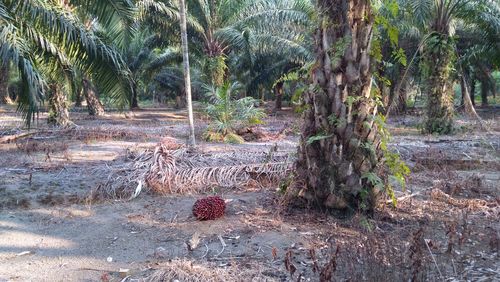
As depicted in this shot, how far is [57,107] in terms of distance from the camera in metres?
14.6

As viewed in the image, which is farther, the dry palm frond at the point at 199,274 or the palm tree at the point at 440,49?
the palm tree at the point at 440,49

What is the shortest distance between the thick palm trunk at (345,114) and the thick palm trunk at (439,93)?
8.79 meters

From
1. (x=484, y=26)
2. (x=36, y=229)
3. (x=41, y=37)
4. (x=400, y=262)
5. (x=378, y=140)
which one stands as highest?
(x=484, y=26)

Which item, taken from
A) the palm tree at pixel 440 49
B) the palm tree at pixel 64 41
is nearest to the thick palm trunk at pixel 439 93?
the palm tree at pixel 440 49

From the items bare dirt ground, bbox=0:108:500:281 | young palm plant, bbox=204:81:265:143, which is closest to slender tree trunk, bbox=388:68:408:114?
bare dirt ground, bbox=0:108:500:281

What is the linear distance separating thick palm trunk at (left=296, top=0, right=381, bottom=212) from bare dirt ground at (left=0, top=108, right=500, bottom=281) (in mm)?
337

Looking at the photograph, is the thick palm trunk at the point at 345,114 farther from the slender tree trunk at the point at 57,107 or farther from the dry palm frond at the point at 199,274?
the slender tree trunk at the point at 57,107

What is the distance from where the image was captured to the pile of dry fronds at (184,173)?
627 centimetres

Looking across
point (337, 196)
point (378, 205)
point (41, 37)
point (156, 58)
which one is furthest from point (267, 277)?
point (156, 58)

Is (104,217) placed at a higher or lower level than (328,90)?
lower

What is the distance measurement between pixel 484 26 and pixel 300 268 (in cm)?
1318

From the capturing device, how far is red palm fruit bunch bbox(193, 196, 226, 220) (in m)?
5.09

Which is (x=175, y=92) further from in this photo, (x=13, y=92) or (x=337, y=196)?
(x=337, y=196)

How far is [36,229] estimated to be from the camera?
508cm
